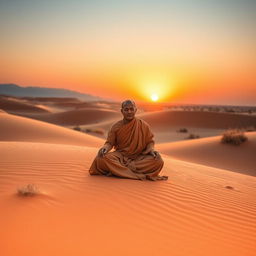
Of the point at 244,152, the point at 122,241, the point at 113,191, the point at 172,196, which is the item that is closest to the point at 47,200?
the point at 113,191

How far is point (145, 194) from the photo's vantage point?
4559 mm

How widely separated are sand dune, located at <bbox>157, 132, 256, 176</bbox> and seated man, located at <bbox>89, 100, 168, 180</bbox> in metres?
6.51

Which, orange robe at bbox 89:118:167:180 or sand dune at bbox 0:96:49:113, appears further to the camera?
sand dune at bbox 0:96:49:113

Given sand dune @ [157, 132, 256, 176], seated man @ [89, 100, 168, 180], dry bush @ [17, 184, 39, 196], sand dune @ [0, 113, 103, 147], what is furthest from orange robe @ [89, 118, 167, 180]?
sand dune @ [0, 113, 103, 147]

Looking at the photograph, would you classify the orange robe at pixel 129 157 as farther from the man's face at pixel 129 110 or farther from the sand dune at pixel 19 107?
the sand dune at pixel 19 107

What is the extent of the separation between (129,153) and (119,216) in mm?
2123

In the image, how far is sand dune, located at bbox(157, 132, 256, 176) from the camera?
11.0 m

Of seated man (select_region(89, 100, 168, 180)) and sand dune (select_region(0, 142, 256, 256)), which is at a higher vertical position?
seated man (select_region(89, 100, 168, 180))

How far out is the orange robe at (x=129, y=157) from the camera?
5.39m

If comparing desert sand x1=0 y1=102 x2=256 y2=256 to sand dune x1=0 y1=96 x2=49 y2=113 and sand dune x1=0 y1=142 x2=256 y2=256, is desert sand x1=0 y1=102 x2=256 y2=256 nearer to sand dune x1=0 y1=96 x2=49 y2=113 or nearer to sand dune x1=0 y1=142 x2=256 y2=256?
sand dune x1=0 y1=142 x2=256 y2=256

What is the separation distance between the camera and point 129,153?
565 cm

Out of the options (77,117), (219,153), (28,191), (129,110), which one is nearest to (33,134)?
(219,153)

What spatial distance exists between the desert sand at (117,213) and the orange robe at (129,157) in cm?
26

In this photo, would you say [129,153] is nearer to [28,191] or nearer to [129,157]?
[129,157]
